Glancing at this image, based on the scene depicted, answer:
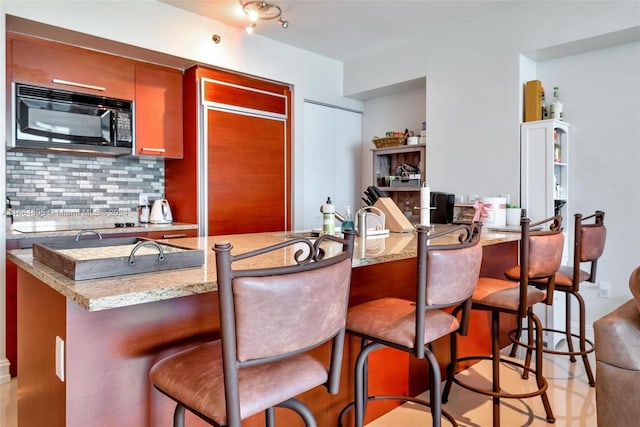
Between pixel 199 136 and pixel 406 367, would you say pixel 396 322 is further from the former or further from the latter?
pixel 199 136

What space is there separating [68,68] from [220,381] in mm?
2892

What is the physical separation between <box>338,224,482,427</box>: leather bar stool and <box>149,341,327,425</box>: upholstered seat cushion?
0.39 metres

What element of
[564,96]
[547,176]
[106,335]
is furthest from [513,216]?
[106,335]

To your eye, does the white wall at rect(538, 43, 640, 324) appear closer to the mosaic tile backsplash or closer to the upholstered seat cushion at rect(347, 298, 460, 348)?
the upholstered seat cushion at rect(347, 298, 460, 348)

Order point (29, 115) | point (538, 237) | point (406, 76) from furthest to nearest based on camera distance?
1. point (406, 76)
2. point (29, 115)
3. point (538, 237)

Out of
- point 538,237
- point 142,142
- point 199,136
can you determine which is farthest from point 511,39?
point 142,142

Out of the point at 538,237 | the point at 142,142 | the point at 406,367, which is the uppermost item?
the point at 142,142

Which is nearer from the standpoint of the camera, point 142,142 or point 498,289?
point 498,289

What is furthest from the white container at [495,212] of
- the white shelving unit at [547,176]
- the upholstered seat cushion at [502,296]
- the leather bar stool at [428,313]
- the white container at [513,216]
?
the leather bar stool at [428,313]

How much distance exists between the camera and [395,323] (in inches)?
59.1

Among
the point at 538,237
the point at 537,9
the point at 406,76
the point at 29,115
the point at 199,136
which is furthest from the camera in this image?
the point at 406,76

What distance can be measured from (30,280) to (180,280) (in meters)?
0.75

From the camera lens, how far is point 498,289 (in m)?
2.08

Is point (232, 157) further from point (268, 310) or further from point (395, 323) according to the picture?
point (268, 310)
